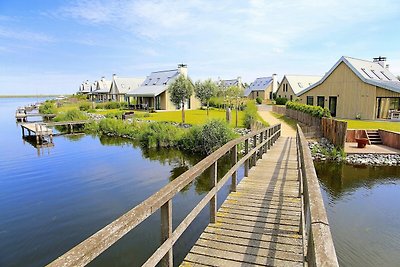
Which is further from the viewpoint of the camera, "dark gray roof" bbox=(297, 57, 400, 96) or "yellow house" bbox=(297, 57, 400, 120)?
"yellow house" bbox=(297, 57, 400, 120)

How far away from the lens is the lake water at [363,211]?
7277 mm

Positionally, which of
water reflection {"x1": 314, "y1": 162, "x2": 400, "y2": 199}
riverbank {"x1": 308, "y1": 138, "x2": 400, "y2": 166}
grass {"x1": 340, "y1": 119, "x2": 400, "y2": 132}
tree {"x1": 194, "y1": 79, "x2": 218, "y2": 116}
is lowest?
water reflection {"x1": 314, "y1": 162, "x2": 400, "y2": 199}

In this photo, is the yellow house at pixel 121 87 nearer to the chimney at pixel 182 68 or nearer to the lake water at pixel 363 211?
the chimney at pixel 182 68

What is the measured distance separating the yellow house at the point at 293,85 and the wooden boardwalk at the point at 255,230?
1597 inches

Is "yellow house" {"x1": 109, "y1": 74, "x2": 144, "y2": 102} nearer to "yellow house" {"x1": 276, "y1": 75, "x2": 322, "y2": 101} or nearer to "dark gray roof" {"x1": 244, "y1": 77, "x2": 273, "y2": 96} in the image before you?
"dark gray roof" {"x1": 244, "y1": 77, "x2": 273, "y2": 96}

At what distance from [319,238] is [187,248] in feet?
21.3

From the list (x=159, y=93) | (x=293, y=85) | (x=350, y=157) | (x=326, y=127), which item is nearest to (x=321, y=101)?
(x=326, y=127)

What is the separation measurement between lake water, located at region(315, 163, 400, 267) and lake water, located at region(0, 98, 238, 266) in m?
4.07

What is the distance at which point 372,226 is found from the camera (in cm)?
870

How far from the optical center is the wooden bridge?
1.73 meters

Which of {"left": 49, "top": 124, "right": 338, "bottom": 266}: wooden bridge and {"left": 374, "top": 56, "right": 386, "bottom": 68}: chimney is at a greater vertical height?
{"left": 374, "top": 56, "right": 386, "bottom": 68}: chimney

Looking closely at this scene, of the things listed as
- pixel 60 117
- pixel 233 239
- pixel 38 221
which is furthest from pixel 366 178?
pixel 60 117

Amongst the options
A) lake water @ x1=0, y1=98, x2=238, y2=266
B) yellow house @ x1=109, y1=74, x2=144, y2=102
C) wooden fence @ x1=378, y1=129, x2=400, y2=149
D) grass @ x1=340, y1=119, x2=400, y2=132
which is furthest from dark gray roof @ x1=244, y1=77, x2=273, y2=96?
lake water @ x1=0, y1=98, x2=238, y2=266

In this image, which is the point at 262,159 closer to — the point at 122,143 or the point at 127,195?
the point at 127,195
